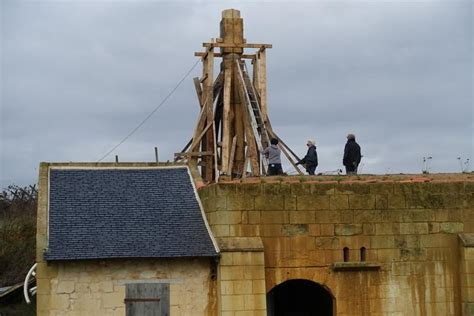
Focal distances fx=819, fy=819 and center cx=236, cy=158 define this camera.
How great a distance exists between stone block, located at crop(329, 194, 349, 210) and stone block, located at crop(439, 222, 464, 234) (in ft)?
7.45

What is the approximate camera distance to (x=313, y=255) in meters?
18.1

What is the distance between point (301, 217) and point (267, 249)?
3.40 ft

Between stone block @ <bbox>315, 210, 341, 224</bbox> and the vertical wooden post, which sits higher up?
the vertical wooden post

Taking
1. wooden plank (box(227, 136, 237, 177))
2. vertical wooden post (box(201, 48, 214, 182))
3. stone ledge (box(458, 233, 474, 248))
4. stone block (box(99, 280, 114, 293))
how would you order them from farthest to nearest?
1. vertical wooden post (box(201, 48, 214, 182))
2. wooden plank (box(227, 136, 237, 177))
3. stone ledge (box(458, 233, 474, 248))
4. stone block (box(99, 280, 114, 293))

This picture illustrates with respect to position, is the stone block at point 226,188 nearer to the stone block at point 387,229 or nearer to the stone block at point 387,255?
the stone block at point 387,229

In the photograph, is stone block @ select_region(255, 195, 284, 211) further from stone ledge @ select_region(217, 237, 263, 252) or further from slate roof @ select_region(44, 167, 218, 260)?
slate roof @ select_region(44, 167, 218, 260)

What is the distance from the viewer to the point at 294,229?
59.5 ft

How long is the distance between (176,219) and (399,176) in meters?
5.37

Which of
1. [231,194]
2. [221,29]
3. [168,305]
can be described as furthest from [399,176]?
[221,29]

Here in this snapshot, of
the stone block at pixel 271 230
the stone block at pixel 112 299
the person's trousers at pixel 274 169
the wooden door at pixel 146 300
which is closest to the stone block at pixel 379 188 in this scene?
the stone block at pixel 271 230

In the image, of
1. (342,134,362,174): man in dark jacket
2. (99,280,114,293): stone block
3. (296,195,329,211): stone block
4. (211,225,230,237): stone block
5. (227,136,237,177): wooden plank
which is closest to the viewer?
(99,280,114,293): stone block

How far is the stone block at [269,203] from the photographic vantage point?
18.1 metres


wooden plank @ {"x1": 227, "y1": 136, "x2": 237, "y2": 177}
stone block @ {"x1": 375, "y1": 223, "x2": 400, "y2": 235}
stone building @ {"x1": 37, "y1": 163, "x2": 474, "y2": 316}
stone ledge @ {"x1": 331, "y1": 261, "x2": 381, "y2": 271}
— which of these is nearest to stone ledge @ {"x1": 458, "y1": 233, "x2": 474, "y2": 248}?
stone building @ {"x1": 37, "y1": 163, "x2": 474, "y2": 316}

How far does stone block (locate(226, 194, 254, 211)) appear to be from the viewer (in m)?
18.0
